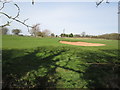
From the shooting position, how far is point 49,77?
192 inches

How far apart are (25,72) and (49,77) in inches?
61.1

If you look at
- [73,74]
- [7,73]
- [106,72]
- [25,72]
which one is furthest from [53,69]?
[106,72]

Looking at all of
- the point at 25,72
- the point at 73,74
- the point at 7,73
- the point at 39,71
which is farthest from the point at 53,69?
the point at 7,73

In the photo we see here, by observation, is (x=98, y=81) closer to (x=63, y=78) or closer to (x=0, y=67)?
(x=63, y=78)

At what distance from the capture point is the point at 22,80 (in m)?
4.50

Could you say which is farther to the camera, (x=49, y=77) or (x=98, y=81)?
(x=49, y=77)

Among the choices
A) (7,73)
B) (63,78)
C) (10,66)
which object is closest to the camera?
(63,78)

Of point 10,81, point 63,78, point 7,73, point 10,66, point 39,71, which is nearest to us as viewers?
point 10,81

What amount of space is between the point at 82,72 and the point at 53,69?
1856 mm

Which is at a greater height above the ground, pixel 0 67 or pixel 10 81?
pixel 0 67

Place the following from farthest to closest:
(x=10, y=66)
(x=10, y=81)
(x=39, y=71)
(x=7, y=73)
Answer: (x=10, y=66), (x=39, y=71), (x=7, y=73), (x=10, y=81)

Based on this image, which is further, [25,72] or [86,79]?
[25,72]

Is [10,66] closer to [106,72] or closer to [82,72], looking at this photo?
[82,72]

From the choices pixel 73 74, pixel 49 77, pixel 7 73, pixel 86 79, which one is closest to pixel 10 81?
pixel 7 73
